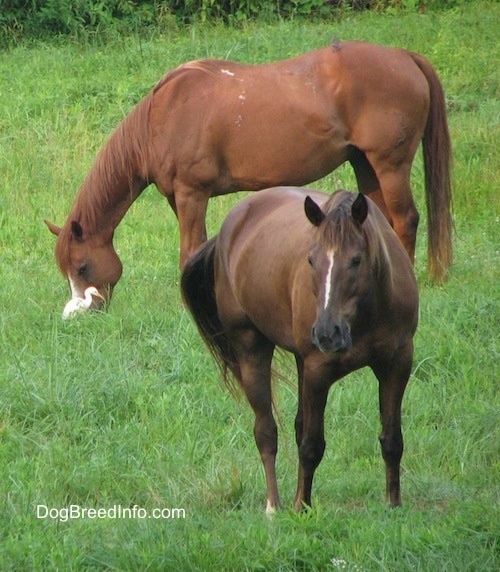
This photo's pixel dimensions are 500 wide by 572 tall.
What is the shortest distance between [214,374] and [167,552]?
101 inches

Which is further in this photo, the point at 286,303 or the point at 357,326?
the point at 286,303

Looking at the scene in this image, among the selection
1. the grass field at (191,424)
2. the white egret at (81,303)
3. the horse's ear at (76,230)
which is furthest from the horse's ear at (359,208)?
the horse's ear at (76,230)

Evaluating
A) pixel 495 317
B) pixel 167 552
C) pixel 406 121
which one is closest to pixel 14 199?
pixel 406 121

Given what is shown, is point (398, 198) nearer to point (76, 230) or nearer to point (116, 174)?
point (116, 174)

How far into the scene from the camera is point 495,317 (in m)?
7.29

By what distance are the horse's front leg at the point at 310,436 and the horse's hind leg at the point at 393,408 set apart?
243mm

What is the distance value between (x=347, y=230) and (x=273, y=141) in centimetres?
411

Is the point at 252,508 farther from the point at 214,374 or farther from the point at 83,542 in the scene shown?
the point at 214,374

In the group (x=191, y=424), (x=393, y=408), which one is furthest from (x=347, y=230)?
(x=191, y=424)

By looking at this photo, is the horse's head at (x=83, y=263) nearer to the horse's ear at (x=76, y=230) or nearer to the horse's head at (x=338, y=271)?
the horse's ear at (x=76, y=230)

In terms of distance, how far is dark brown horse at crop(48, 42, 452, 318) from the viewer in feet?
27.3

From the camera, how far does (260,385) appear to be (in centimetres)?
542

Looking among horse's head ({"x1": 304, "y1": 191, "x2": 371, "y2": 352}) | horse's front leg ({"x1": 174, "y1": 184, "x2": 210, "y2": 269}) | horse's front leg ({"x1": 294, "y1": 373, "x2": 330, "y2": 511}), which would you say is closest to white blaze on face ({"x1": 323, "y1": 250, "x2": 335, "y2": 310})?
horse's head ({"x1": 304, "y1": 191, "x2": 371, "y2": 352})

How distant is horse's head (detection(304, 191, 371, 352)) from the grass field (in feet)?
2.49
